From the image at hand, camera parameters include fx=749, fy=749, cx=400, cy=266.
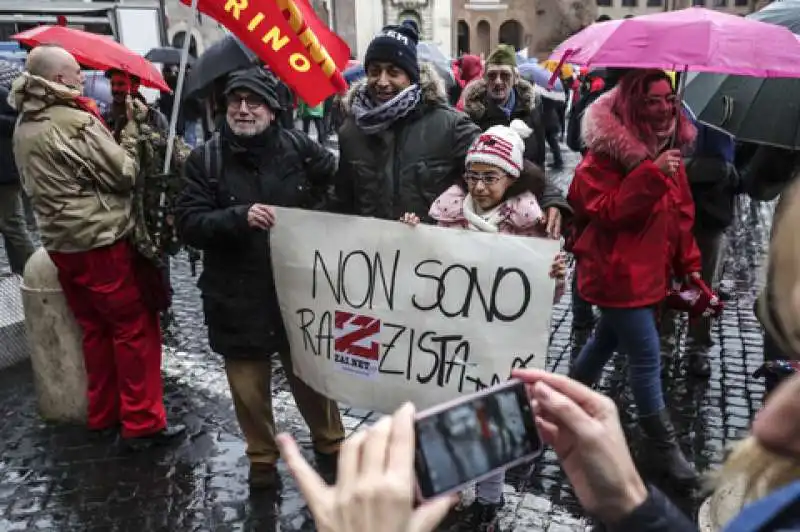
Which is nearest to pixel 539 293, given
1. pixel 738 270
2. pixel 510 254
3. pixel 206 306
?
pixel 510 254

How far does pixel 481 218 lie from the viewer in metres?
2.89

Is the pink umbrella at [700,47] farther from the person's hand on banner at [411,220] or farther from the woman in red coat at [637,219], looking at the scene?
the person's hand on banner at [411,220]

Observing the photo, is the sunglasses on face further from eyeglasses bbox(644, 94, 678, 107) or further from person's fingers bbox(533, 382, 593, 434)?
person's fingers bbox(533, 382, 593, 434)

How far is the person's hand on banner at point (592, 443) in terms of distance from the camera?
1.20 m

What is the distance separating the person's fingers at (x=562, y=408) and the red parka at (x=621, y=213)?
207cm

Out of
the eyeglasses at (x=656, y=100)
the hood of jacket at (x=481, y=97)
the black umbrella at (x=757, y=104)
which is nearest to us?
the eyeglasses at (x=656, y=100)

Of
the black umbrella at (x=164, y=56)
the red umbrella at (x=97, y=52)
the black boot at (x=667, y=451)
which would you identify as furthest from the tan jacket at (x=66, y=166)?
the black umbrella at (x=164, y=56)

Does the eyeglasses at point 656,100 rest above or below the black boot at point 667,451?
above

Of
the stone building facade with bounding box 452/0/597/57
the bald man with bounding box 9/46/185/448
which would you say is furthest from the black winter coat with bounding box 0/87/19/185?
the stone building facade with bounding box 452/0/597/57

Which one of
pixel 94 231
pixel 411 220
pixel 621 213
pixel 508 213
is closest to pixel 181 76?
pixel 94 231

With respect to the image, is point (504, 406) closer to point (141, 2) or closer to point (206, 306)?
point (206, 306)

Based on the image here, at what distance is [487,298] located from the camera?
107 inches

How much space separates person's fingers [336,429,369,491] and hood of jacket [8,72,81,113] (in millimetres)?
3068

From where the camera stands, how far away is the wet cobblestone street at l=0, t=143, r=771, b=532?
3266 millimetres
